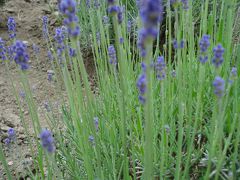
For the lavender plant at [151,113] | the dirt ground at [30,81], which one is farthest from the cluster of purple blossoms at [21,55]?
the dirt ground at [30,81]

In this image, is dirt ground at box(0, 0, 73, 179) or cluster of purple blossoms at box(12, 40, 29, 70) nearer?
cluster of purple blossoms at box(12, 40, 29, 70)

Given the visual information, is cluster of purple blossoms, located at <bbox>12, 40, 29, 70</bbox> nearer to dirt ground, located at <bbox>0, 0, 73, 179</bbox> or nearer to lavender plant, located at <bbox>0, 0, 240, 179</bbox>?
lavender plant, located at <bbox>0, 0, 240, 179</bbox>

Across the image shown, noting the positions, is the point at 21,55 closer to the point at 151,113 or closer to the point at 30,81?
the point at 151,113

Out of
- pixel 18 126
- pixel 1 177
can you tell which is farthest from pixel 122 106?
pixel 18 126

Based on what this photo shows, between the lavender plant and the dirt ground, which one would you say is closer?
the lavender plant

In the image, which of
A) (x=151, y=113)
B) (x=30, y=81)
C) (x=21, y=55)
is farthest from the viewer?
(x=30, y=81)

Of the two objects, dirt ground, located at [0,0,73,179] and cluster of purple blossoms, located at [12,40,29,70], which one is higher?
cluster of purple blossoms, located at [12,40,29,70]

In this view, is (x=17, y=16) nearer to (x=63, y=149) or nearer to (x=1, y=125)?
(x=1, y=125)

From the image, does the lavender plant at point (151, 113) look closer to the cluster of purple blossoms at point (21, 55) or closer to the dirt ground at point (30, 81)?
the cluster of purple blossoms at point (21, 55)

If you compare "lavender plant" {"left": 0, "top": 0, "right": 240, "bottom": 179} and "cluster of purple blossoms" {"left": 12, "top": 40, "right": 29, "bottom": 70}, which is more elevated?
"cluster of purple blossoms" {"left": 12, "top": 40, "right": 29, "bottom": 70}

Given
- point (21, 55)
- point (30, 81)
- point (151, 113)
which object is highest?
point (21, 55)

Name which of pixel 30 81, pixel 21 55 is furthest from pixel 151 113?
pixel 30 81

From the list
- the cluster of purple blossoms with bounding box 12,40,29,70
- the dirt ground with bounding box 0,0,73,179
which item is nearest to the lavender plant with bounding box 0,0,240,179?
the cluster of purple blossoms with bounding box 12,40,29,70

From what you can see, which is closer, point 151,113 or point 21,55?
point 21,55
